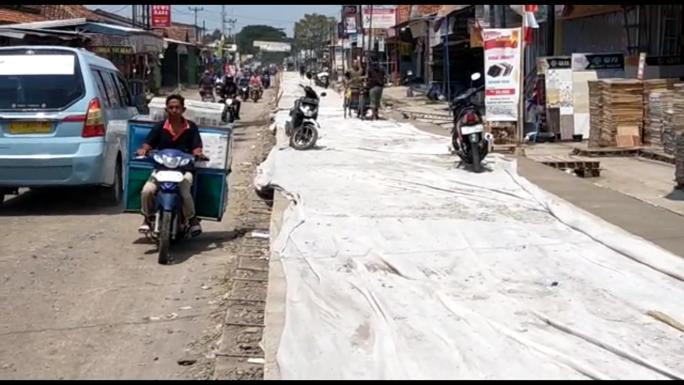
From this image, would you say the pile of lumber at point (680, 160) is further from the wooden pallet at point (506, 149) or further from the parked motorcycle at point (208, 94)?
the parked motorcycle at point (208, 94)

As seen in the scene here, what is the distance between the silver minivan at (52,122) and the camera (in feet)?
32.2

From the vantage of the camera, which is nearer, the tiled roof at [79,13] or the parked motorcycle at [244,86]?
the tiled roof at [79,13]

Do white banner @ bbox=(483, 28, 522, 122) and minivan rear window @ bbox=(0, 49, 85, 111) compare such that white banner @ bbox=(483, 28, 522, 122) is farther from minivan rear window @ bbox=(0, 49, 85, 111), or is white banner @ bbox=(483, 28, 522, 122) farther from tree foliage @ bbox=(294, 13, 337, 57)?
tree foliage @ bbox=(294, 13, 337, 57)

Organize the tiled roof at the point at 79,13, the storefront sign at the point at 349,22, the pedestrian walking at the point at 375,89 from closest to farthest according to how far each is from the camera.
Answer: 1. the pedestrian walking at the point at 375,89
2. the tiled roof at the point at 79,13
3. the storefront sign at the point at 349,22

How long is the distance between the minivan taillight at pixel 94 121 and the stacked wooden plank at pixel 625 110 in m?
8.27

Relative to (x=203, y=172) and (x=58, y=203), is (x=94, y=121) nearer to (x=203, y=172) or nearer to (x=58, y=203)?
(x=58, y=203)

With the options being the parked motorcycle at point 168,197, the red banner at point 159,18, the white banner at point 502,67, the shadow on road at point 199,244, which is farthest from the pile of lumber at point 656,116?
the red banner at point 159,18

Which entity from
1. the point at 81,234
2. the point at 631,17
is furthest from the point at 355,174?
the point at 631,17

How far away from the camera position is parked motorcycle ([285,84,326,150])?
15.8 m

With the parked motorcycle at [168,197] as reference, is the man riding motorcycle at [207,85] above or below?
above

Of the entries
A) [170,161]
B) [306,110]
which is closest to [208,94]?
[306,110]

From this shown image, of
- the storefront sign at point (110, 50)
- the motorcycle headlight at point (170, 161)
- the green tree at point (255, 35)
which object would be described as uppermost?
the green tree at point (255, 35)

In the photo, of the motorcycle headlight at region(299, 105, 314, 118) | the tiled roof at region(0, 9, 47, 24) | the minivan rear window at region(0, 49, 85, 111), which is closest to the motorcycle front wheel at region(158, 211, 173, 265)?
the minivan rear window at region(0, 49, 85, 111)

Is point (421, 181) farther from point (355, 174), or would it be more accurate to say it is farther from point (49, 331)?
point (49, 331)
